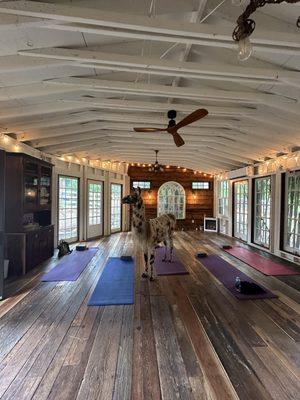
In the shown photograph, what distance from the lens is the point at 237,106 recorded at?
14.1ft

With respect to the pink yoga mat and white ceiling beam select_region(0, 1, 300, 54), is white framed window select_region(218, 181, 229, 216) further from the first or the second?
white ceiling beam select_region(0, 1, 300, 54)

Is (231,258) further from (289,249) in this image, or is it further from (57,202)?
(57,202)

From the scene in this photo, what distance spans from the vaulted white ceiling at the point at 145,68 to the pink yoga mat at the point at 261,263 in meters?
2.78

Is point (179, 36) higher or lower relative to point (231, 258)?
higher

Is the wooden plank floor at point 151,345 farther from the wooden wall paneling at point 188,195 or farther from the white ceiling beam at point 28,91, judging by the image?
the wooden wall paneling at point 188,195

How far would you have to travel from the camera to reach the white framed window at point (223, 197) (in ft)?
34.2

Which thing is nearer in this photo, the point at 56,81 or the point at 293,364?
the point at 293,364

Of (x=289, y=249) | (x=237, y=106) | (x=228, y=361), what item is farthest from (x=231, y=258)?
(x=228, y=361)

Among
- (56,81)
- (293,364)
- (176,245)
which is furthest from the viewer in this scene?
(176,245)

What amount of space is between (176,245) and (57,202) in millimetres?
3862

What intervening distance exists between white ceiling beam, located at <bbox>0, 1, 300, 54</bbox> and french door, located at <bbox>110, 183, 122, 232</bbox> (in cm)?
822

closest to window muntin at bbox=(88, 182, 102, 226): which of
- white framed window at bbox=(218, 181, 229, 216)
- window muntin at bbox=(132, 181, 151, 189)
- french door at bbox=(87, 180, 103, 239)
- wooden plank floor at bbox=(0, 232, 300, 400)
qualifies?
french door at bbox=(87, 180, 103, 239)

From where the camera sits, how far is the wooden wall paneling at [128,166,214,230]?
38.5 ft

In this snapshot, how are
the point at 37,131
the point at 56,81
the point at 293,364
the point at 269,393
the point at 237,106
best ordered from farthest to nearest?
the point at 37,131, the point at 237,106, the point at 56,81, the point at 293,364, the point at 269,393
